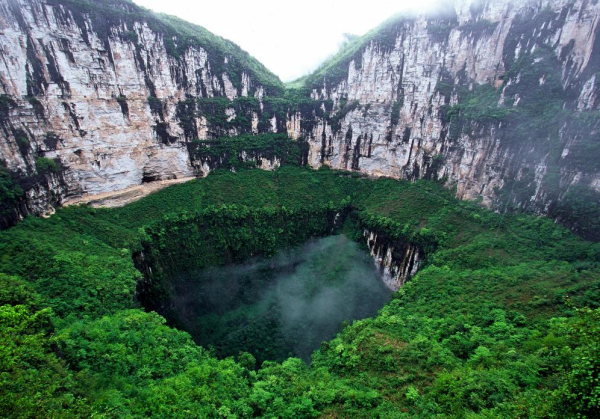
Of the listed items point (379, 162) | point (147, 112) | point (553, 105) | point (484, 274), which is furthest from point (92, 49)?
point (553, 105)

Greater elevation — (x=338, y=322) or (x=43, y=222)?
(x=43, y=222)

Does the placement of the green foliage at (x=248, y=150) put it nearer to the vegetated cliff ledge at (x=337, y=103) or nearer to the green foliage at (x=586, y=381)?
the vegetated cliff ledge at (x=337, y=103)

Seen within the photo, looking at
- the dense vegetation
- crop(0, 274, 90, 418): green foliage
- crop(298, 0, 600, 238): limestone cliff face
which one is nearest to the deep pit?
the dense vegetation

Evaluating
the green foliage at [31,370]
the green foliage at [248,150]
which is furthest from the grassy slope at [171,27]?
the green foliage at [31,370]

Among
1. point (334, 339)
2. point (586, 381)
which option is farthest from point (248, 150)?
point (586, 381)

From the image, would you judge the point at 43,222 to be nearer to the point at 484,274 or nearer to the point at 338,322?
the point at 338,322

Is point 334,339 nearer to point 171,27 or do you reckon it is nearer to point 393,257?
point 393,257
